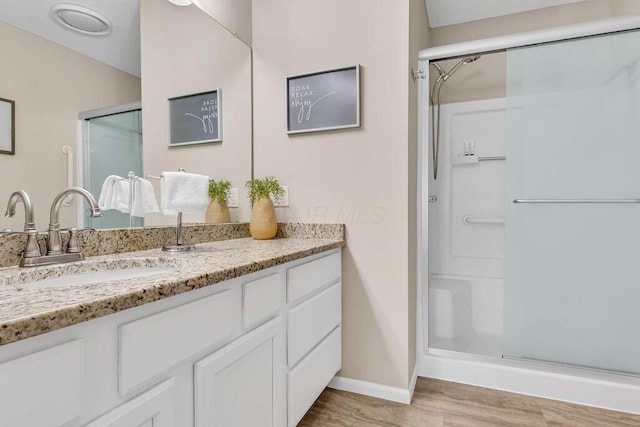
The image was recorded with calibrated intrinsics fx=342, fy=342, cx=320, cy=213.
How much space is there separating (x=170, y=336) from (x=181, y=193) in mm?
743

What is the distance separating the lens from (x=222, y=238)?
176 cm

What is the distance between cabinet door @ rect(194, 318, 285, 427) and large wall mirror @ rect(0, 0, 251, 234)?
0.69 meters

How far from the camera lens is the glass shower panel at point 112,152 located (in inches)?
46.4

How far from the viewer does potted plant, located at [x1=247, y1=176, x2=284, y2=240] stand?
5.75 ft

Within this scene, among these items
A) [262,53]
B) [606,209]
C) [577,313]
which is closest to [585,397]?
[577,313]

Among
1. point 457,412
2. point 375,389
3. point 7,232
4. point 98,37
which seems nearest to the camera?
point 7,232

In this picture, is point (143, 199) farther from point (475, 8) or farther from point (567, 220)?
point (475, 8)

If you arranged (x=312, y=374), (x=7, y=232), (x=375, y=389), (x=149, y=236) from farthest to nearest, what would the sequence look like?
(x=375, y=389) → (x=312, y=374) → (x=149, y=236) → (x=7, y=232)

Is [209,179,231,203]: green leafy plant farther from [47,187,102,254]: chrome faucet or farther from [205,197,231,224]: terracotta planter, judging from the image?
[47,187,102,254]: chrome faucet

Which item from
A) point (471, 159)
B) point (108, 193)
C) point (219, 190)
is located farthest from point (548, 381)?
point (108, 193)

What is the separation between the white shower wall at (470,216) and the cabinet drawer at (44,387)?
217 cm

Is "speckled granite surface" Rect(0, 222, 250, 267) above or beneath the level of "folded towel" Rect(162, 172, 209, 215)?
beneath

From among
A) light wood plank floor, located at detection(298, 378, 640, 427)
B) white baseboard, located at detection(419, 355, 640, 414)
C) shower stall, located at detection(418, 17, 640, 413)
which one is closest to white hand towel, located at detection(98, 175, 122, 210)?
light wood plank floor, located at detection(298, 378, 640, 427)

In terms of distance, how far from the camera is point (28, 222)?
3.11 ft
